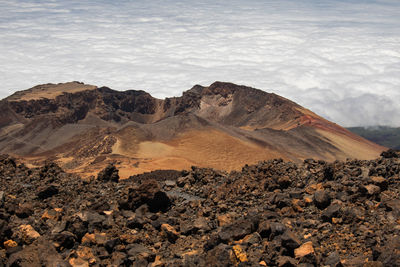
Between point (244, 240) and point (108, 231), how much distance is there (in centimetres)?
473

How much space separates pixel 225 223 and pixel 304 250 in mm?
4288

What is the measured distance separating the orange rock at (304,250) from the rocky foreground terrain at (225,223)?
1.0 inches

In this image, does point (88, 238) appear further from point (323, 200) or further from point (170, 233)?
point (323, 200)

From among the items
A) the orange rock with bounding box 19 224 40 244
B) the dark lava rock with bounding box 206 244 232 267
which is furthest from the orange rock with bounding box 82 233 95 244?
the dark lava rock with bounding box 206 244 232 267

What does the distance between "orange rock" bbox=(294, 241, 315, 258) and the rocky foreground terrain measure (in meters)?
0.03

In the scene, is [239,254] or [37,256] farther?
[37,256]

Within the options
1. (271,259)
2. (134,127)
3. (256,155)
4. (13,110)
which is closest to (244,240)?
(271,259)

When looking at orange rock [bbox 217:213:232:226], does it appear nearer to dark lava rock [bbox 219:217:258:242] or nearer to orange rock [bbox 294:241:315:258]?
dark lava rock [bbox 219:217:258:242]

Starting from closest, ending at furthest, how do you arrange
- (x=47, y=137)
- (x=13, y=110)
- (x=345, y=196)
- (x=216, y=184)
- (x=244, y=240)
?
(x=244, y=240) < (x=345, y=196) < (x=216, y=184) < (x=47, y=137) < (x=13, y=110)

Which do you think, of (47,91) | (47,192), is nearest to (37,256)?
(47,192)

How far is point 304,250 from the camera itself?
11383mm

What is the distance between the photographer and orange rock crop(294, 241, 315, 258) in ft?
36.9

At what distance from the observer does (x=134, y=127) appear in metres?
62.4

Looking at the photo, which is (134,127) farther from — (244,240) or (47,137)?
(244,240)
